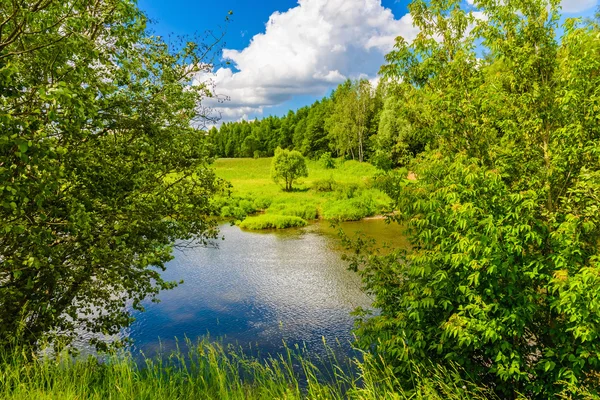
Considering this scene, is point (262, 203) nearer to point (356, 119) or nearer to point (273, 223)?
point (273, 223)

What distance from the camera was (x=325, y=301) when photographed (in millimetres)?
18734

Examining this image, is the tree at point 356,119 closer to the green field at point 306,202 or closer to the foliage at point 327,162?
the foliage at point 327,162

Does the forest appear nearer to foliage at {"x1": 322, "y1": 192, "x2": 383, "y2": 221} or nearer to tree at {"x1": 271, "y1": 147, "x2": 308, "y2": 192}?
foliage at {"x1": 322, "y1": 192, "x2": 383, "y2": 221}

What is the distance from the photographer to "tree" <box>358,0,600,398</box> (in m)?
6.84

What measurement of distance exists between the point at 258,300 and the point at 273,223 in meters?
18.9

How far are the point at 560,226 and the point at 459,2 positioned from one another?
5.82 meters

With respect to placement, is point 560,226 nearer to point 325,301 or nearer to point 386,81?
point 386,81

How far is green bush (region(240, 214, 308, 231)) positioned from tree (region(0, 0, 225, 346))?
27157mm

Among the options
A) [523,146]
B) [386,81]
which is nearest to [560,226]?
[523,146]

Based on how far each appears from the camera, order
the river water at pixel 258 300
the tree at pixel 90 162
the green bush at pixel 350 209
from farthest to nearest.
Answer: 1. the green bush at pixel 350 209
2. the river water at pixel 258 300
3. the tree at pixel 90 162

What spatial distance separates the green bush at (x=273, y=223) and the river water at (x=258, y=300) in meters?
7.48

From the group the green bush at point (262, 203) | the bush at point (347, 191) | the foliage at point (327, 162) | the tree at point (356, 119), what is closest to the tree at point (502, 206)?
the bush at point (347, 191)

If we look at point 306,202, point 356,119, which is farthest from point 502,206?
point 356,119

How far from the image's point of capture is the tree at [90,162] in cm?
601
